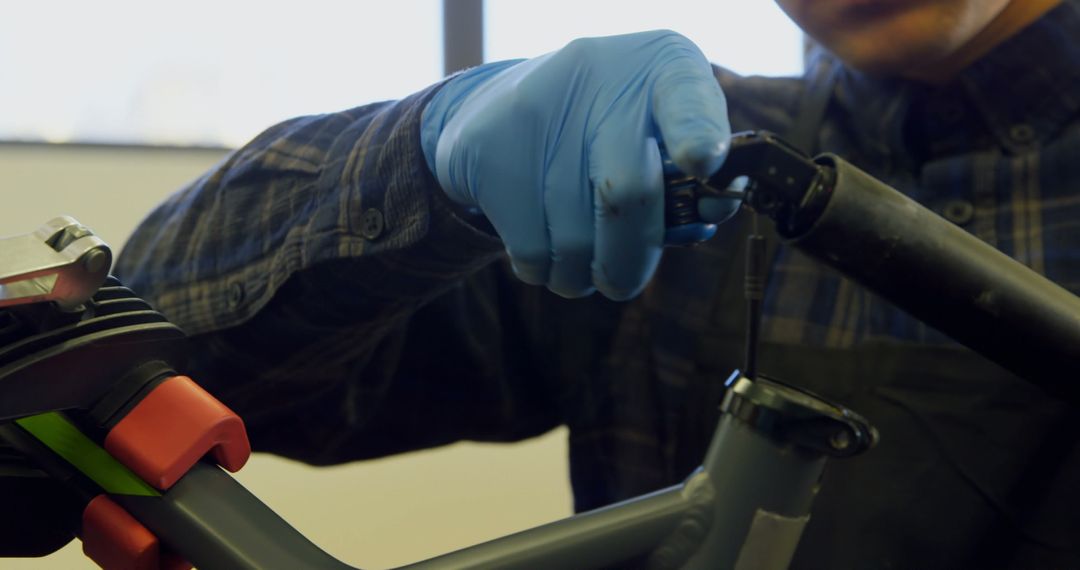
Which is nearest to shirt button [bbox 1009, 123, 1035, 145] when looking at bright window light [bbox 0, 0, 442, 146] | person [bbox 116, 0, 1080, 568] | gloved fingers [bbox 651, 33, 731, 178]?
person [bbox 116, 0, 1080, 568]

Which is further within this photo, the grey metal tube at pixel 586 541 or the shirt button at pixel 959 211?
the shirt button at pixel 959 211

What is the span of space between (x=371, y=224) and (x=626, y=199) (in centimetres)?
17

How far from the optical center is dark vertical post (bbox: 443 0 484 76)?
1120 mm

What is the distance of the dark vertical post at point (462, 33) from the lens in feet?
3.67

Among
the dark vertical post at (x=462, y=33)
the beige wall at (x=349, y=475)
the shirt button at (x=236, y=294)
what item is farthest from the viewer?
the dark vertical post at (x=462, y=33)

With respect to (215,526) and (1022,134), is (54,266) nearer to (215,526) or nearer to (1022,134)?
(215,526)

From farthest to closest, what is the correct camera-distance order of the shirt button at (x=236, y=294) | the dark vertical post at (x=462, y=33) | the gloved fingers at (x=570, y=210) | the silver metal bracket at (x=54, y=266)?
the dark vertical post at (x=462, y=33) < the shirt button at (x=236, y=294) < the gloved fingers at (x=570, y=210) < the silver metal bracket at (x=54, y=266)

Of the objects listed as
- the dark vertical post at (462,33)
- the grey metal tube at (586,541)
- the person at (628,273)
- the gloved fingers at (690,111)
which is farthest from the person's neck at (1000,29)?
the dark vertical post at (462,33)

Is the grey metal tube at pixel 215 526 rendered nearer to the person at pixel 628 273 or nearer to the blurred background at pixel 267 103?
the person at pixel 628 273

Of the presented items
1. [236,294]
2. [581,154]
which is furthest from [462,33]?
[581,154]

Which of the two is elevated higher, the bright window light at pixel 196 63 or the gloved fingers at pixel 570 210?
the gloved fingers at pixel 570 210

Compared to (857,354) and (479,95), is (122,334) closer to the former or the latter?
(479,95)

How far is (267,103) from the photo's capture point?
1.07m

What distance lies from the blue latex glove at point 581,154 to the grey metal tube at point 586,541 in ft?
0.31
